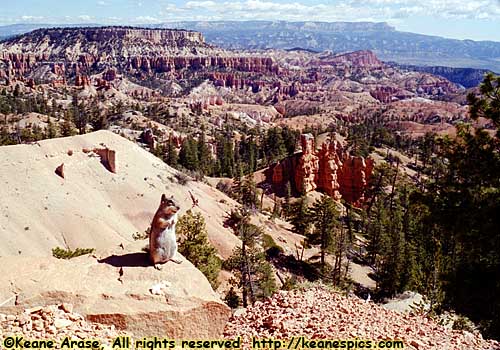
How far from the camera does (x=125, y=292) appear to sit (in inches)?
468

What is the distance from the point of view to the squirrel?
1322 centimetres

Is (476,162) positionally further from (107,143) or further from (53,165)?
(107,143)

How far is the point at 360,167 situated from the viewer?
7444 cm

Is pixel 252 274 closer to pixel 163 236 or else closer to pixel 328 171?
pixel 163 236

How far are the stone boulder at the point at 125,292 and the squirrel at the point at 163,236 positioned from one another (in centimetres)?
24

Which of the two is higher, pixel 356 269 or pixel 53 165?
pixel 53 165

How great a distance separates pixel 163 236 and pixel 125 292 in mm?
2073

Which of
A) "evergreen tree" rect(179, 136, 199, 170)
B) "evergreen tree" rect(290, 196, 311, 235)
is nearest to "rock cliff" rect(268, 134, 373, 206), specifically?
"evergreen tree" rect(179, 136, 199, 170)

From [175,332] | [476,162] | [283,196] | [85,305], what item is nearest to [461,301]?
[476,162]

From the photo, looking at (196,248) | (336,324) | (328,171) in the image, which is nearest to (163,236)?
(336,324)

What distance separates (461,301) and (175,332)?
9.34 metres

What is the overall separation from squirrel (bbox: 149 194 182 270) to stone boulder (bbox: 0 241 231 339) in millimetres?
244

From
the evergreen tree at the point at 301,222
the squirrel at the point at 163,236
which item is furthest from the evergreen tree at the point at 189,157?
the squirrel at the point at 163,236

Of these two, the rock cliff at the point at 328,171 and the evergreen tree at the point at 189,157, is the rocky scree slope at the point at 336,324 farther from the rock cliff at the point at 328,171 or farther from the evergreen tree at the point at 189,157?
the evergreen tree at the point at 189,157
